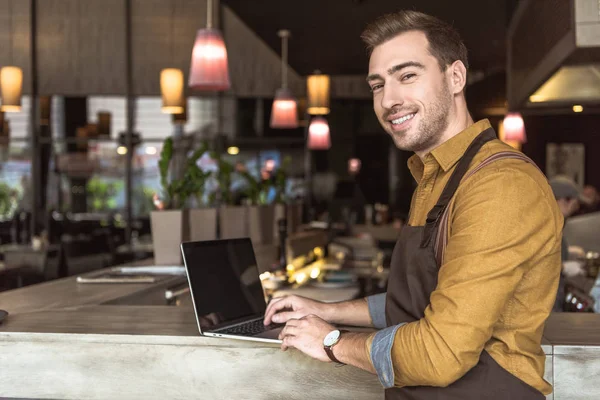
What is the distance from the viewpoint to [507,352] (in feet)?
4.50

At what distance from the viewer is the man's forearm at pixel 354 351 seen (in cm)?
140

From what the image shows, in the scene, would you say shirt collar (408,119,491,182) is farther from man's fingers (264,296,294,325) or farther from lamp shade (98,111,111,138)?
lamp shade (98,111,111,138)

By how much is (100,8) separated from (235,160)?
8.18 feet

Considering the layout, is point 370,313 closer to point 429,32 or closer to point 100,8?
point 429,32

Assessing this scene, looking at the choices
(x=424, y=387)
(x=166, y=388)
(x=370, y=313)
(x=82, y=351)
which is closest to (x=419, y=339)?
(x=424, y=387)

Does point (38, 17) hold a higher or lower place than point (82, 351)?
higher

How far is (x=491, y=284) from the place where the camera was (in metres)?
1.24

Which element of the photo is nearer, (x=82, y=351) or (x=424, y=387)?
(x=424, y=387)

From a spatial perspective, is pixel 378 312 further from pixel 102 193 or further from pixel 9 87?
pixel 102 193

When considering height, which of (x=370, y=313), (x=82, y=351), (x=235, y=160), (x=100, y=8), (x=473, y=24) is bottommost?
(x=82, y=351)

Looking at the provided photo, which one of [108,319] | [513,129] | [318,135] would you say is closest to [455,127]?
[108,319]

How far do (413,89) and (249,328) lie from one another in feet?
2.82

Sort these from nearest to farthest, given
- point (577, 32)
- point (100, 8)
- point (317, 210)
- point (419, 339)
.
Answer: point (419, 339) < point (577, 32) < point (100, 8) < point (317, 210)

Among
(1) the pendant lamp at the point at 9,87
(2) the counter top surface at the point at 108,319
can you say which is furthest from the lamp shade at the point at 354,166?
(2) the counter top surface at the point at 108,319
